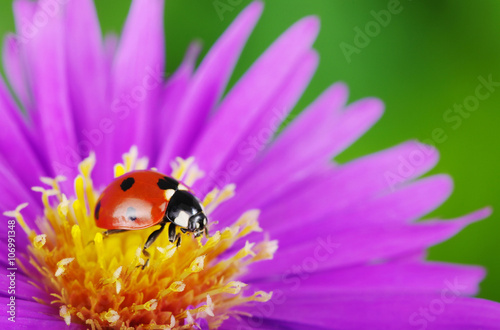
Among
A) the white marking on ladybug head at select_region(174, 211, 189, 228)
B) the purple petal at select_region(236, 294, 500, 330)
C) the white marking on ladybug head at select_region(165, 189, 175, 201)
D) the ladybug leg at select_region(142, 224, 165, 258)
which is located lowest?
the purple petal at select_region(236, 294, 500, 330)

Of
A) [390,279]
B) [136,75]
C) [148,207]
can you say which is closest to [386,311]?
[390,279]

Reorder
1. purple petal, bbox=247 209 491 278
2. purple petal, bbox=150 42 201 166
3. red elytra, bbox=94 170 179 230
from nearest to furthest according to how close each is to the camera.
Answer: red elytra, bbox=94 170 179 230
purple petal, bbox=247 209 491 278
purple petal, bbox=150 42 201 166

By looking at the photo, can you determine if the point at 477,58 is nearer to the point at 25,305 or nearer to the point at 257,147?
the point at 257,147

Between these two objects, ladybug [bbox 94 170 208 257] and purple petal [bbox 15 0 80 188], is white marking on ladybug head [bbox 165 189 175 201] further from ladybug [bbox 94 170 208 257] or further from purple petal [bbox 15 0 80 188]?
purple petal [bbox 15 0 80 188]

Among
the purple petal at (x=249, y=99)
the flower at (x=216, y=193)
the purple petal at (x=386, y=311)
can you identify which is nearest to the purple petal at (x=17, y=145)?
the flower at (x=216, y=193)

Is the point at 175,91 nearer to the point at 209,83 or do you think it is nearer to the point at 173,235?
the point at 209,83

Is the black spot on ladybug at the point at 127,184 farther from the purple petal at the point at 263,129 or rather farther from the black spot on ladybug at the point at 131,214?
the purple petal at the point at 263,129

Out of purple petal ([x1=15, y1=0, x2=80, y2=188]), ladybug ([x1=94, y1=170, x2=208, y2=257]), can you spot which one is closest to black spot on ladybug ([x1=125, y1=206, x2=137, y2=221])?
ladybug ([x1=94, y1=170, x2=208, y2=257])

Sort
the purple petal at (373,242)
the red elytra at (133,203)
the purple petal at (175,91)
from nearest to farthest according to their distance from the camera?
the red elytra at (133,203) → the purple petal at (373,242) → the purple petal at (175,91)
